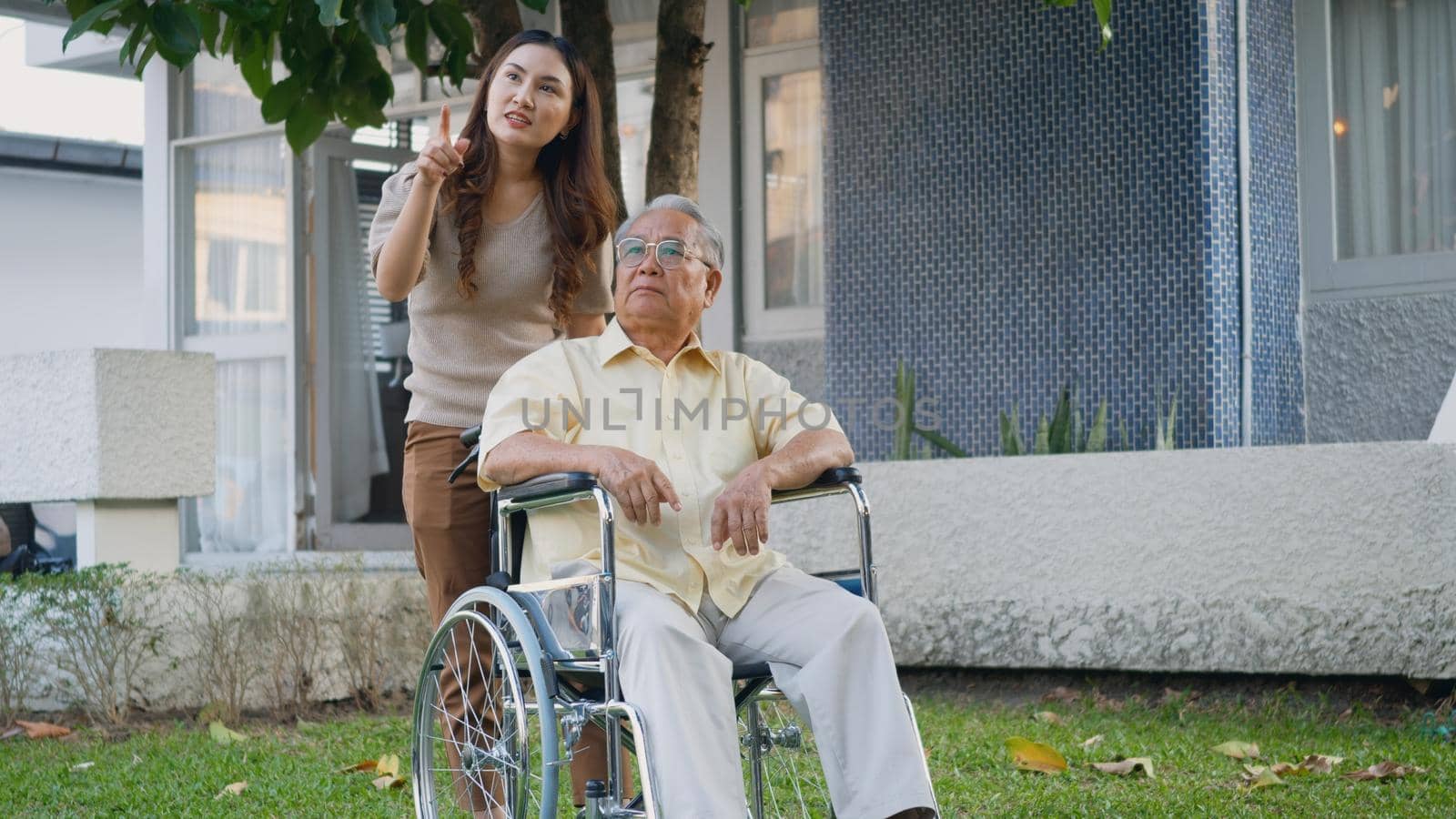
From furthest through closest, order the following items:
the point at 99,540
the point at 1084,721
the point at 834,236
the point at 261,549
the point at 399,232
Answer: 1. the point at 261,549
2. the point at 834,236
3. the point at 99,540
4. the point at 1084,721
5. the point at 399,232

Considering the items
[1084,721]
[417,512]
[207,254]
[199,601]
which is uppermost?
[207,254]

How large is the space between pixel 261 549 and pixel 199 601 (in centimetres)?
381

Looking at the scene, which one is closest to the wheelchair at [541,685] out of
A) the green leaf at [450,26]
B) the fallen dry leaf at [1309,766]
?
the fallen dry leaf at [1309,766]

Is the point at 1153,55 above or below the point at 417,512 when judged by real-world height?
above

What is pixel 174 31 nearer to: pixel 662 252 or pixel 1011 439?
pixel 662 252

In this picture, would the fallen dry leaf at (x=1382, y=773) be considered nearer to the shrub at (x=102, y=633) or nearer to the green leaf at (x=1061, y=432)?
the green leaf at (x=1061, y=432)

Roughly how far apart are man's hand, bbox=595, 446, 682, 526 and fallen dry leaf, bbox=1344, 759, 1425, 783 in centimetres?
223

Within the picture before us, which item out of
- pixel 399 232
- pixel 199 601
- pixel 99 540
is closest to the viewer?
pixel 399 232

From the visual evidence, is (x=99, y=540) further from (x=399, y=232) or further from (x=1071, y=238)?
(x=1071, y=238)

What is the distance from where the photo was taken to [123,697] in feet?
16.9

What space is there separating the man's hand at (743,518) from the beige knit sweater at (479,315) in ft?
2.45

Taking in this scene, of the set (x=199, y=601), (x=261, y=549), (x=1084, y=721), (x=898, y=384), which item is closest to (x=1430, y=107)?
(x=898, y=384)

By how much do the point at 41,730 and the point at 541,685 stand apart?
3233mm

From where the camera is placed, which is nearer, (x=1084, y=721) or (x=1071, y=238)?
(x=1084, y=721)
